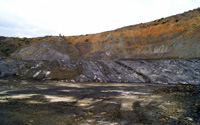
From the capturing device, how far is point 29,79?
1873cm

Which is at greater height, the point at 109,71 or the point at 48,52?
the point at 48,52

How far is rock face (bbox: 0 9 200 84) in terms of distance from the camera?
18.9 metres

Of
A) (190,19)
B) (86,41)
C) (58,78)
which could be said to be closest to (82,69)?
(58,78)

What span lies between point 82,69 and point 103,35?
51.5 ft

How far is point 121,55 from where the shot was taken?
27.7 m

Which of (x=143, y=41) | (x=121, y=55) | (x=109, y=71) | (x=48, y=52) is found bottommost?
(x=109, y=71)

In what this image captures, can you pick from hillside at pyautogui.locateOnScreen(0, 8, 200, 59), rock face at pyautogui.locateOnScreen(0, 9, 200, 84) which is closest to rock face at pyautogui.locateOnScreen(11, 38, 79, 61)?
rock face at pyautogui.locateOnScreen(0, 9, 200, 84)

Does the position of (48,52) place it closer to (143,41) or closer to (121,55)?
(121,55)

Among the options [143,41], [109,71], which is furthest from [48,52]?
[143,41]

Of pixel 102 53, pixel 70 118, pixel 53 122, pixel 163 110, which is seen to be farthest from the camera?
pixel 102 53

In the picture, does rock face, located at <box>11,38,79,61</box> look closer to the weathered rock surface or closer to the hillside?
the hillside

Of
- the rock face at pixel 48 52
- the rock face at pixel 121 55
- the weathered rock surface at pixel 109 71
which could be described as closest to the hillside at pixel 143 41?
the rock face at pixel 121 55

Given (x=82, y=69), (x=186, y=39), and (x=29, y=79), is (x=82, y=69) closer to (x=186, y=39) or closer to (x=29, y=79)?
(x=29, y=79)

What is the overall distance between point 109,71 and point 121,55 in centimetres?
836
